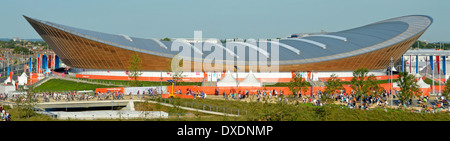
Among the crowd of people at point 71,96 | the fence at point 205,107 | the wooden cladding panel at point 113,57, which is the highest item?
the wooden cladding panel at point 113,57

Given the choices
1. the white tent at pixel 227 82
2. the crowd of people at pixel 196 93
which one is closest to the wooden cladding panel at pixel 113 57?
the white tent at pixel 227 82

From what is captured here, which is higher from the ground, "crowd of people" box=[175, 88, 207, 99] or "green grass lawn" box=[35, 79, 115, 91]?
"green grass lawn" box=[35, 79, 115, 91]

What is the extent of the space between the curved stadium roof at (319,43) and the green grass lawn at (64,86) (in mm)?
6730

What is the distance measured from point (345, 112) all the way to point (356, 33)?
42.0 meters

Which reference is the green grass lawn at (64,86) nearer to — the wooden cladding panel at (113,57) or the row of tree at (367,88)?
the wooden cladding panel at (113,57)

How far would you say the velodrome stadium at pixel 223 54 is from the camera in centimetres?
5844

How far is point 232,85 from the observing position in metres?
48.7

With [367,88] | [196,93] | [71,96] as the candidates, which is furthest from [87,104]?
[367,88]

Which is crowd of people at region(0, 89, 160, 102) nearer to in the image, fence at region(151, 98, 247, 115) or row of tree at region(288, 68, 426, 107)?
fence at region(151, 98, 247, 115)

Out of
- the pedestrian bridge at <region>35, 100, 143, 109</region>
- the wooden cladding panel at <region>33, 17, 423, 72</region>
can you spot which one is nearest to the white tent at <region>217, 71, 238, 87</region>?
the wooden cladding panel at <region>33, 17, 423, 72</region>

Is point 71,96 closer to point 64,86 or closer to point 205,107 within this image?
point 205,107

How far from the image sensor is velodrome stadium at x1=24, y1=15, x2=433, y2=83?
2301 inches
